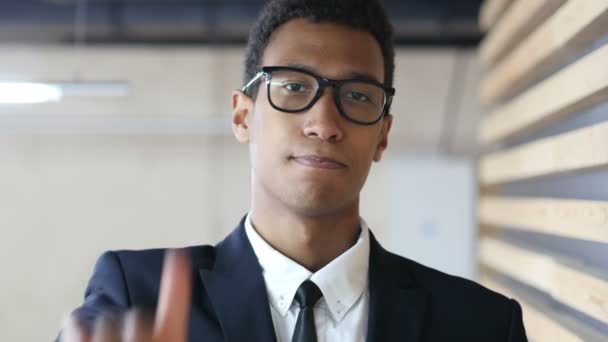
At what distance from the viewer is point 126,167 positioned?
21.5 feet

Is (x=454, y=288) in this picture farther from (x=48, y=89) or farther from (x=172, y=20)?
(x=172, y=20)

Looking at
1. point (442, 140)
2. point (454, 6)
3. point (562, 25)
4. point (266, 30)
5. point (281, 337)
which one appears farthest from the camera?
point (442, 140)

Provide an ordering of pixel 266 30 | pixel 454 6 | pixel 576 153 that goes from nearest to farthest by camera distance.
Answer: pixel 266 30
pixel 576 153
pixel 454 6

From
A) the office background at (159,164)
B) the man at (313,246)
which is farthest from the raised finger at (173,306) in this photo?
the office background at (159,164)

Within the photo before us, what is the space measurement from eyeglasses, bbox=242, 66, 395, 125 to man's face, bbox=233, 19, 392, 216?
0.01 meters

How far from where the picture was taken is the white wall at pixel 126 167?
21.1ft

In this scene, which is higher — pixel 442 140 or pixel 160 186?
pixel 442 140

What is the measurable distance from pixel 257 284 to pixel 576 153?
1381 millimetres

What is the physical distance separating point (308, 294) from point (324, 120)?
0.38 m

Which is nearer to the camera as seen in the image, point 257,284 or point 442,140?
point 257,284

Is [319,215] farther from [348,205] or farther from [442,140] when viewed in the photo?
[442,140]

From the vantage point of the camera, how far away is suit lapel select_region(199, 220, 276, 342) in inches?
54.2

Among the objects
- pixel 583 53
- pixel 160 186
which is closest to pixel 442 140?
pixel 160 186

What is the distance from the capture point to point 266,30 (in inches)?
63.2
